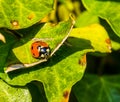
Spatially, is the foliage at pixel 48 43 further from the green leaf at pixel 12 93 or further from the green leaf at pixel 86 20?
the green leaf at pixel 86 20

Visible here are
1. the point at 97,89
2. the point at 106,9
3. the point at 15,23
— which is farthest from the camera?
the point at 97,89

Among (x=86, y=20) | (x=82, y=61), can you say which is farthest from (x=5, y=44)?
(x=86, y=20)

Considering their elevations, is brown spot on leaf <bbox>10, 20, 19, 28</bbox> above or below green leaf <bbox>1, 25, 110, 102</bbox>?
above

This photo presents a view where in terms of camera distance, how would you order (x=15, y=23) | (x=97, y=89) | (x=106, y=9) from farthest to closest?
(x=97, y=89) < (x=106, y=9) < (x=15, y=23)

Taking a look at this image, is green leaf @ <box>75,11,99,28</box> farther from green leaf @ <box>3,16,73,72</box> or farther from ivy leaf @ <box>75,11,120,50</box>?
green leaf @ <box>3,16,73,72</box>

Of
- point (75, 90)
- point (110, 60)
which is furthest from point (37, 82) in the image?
point (110, 60)

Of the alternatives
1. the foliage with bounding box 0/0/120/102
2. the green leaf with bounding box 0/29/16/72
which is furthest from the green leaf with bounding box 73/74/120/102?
the green leaf with bounding box 0/29/16/72

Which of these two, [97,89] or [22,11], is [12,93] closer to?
[22,11]
